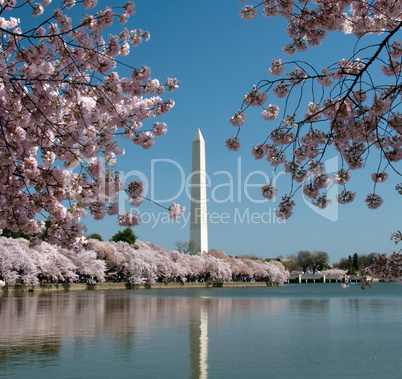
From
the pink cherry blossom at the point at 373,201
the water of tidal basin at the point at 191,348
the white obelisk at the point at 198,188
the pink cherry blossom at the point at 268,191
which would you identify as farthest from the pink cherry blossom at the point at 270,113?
the white obelisk at the point at 198,188

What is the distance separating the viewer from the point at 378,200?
215 inches

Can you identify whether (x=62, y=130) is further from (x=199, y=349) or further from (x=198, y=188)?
(x=198, y=188)

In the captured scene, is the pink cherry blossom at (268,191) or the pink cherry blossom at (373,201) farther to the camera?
the pink cherry blossom at (268,191)

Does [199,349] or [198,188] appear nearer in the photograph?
[199,349]

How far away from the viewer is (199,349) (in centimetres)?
994

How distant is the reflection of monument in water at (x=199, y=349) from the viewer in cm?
792

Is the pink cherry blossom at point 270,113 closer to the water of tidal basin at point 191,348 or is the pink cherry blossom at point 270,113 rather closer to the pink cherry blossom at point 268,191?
the pink cherry blossom at point 268,191

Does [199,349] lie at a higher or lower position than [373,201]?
lower

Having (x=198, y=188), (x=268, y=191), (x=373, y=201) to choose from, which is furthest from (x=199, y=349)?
(x=198, y=188)

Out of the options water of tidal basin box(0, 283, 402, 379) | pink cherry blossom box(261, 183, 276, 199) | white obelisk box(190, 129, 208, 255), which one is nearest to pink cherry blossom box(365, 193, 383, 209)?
pink cherry blossom box(261, 183, 276, 199)

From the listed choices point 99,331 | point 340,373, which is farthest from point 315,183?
point 99,331

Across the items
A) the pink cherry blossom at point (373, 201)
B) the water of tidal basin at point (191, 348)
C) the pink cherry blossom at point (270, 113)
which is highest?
the pink cherry blossom at point (270, 113)

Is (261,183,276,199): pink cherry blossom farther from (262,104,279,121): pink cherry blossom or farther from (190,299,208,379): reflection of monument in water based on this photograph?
(190,299,208,379): reflection of monument in water

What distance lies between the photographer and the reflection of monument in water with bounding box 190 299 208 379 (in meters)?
7.92
